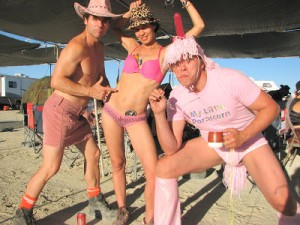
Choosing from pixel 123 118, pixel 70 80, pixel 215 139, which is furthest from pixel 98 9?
pixel 215 139

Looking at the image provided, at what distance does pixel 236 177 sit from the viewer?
2.44 m

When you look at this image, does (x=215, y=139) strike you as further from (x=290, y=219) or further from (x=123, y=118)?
(x=123, y=118)

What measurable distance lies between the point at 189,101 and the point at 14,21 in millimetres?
4613

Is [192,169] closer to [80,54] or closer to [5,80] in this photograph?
[80,54]

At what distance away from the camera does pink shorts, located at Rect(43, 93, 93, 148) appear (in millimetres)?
2768

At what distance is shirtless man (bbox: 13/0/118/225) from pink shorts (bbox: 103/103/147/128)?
0.19 metres

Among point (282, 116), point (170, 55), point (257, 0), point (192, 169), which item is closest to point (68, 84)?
point (170, 55)

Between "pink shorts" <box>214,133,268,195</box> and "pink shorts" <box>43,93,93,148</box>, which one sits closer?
"pink shorts" <box>214,133,268,195</box>

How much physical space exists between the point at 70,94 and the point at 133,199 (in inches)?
65.3

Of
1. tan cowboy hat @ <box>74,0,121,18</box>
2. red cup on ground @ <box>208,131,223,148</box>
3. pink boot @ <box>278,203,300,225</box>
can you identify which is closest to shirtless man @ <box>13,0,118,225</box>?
tan cowboy hat @ <box>74,0,121,18</box>

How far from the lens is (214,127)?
2328 millimetres

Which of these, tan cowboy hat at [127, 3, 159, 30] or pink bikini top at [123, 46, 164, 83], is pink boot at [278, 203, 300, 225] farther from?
tan cowboy hat at [127, 3, 159, 30]

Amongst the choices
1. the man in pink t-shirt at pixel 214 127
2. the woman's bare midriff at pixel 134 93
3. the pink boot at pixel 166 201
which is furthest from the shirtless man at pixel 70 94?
the pink boot at pixel 166 201

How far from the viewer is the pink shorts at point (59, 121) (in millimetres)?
2768
